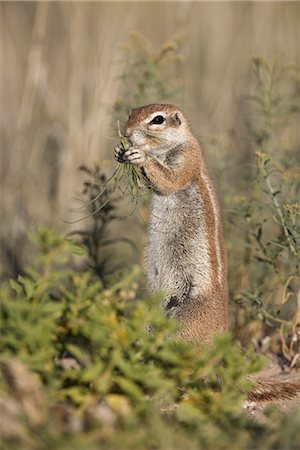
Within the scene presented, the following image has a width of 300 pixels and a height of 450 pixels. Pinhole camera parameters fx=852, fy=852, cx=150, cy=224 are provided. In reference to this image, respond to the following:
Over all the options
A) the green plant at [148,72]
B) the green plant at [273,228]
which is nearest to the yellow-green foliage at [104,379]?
the green plant at [273,228]

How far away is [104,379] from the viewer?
9.16 feet

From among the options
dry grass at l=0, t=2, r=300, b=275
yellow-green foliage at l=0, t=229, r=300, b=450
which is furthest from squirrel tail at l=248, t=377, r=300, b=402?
dry grass at l=0, t=2, r=300, b=275

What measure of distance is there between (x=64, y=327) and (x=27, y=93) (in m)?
4.52

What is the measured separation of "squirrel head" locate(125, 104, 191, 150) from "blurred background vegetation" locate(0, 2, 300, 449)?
449 mm

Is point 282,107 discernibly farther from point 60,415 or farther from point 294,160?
point 60,415

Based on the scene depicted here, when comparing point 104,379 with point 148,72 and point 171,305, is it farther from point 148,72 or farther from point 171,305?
point 148,72

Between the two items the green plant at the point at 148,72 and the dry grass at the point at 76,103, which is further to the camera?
the dry grass at the point at 76,103

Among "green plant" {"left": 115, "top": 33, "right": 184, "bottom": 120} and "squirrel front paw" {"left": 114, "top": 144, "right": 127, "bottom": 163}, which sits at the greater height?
"green plant" {"left": 115, "top": 33, "right": 184, "bottom": 120}

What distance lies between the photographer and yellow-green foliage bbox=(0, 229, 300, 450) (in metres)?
2.58

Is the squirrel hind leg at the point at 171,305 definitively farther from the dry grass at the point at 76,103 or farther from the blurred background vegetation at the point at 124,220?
the dry grass at the point at 76,103

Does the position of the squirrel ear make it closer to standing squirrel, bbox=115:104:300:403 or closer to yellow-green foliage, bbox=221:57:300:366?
standing squirrel, bbox=115:104:300:403

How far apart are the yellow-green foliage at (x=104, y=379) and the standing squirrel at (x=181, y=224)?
1.61m

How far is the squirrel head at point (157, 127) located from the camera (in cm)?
511

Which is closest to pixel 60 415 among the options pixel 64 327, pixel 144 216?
pixel 64 327
